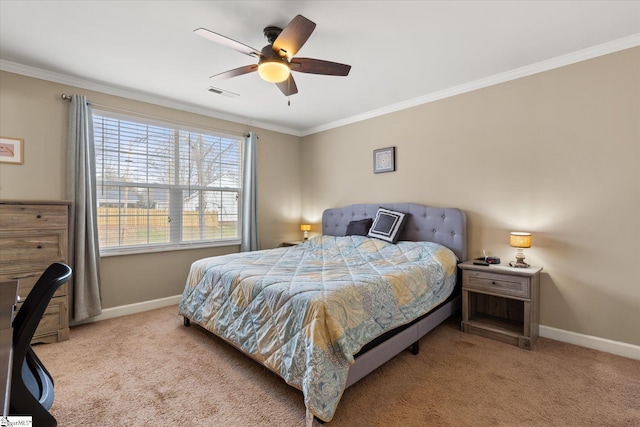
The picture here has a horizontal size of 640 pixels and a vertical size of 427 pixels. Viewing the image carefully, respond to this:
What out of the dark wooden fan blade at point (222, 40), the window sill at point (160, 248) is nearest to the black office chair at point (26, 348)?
the dark wooden fan blade at point (222, 40)

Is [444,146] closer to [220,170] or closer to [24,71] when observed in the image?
[220,170]

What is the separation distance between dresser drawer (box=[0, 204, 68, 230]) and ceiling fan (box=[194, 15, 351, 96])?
2.03 m

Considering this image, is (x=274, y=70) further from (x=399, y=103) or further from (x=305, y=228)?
(x=305, y=228)

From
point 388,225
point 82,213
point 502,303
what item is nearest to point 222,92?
point 82,213

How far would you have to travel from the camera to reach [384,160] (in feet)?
13.5

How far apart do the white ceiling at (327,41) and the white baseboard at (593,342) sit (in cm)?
247

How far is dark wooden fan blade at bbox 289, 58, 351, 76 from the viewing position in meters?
2.26

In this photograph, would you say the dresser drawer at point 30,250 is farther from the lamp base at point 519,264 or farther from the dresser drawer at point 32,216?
the lamp base at point 519,264

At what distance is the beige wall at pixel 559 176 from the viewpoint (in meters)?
2.49

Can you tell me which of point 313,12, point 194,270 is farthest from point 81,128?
point 313,12

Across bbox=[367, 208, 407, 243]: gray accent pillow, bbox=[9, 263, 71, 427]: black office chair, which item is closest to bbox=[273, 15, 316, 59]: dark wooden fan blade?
bbox=[9, 263, 71, 427]: black office chair

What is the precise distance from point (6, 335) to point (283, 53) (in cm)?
211

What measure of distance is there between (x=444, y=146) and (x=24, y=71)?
4.42 meters

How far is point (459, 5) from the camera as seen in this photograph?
206 cm
